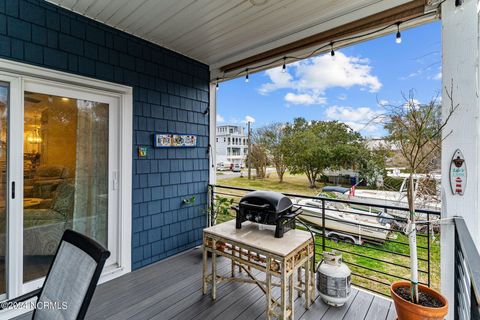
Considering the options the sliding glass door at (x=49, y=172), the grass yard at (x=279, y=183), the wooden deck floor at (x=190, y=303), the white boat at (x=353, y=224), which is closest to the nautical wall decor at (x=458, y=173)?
the wooden deck floor at (x=190, y=303)

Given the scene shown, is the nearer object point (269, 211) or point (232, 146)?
point (269, 211)

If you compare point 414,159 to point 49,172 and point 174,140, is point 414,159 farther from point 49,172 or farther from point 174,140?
point 49,172

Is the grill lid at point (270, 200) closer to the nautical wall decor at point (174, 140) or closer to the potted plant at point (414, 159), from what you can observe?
the potted plant at point (414, 159)

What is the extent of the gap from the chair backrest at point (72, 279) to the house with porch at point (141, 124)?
3.28ft

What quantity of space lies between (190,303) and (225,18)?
2.74m

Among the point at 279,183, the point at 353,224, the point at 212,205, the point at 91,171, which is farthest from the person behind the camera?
the point at 279,183

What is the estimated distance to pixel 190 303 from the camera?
209cm

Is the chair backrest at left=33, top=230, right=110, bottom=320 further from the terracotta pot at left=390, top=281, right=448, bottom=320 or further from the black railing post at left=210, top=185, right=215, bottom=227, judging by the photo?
the black railing post at left=210, top=185, right=215, bottom=227

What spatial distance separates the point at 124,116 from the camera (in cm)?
263

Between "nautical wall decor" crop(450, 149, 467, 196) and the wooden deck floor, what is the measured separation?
45.3 inches

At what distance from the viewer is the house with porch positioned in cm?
180

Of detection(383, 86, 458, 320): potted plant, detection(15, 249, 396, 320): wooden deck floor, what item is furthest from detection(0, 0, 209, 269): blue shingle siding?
detection(383, 86, 458, 320): potted plant

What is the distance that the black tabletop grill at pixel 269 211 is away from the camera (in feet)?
6.40

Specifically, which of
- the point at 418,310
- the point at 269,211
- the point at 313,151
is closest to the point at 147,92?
the point at 269,211
